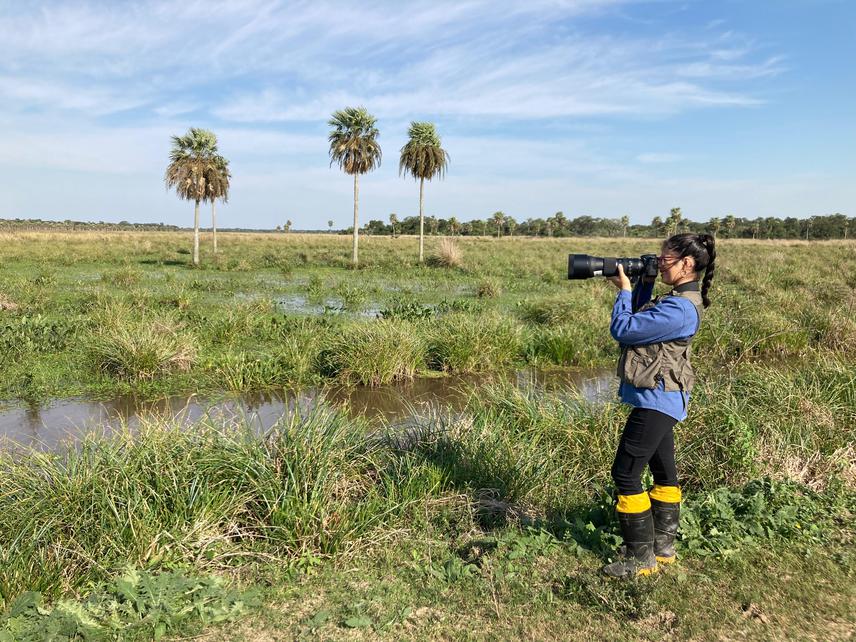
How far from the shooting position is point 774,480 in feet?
13.9

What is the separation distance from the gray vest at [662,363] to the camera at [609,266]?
26cm

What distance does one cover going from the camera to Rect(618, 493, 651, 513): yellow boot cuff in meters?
3.13

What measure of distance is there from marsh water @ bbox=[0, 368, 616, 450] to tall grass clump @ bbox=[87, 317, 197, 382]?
0.64 meters

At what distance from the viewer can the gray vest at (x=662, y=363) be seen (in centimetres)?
296

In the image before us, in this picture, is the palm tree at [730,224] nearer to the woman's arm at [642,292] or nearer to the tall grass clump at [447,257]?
the tall grass clump at [447,257]

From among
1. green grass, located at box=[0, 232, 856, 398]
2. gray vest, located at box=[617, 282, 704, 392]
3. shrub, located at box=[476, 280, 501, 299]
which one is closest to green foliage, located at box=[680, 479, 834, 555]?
gray vest, located at box=[617, 282, 704, 392]

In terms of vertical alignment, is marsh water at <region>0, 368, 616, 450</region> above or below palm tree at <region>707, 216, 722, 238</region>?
below

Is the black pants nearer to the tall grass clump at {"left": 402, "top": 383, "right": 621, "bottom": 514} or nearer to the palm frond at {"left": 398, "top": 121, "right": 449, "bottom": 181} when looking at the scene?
the tall grass clump at {"left": 402, "top": 383, "right": 621, "bottom": 514}

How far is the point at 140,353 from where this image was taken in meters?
8.00

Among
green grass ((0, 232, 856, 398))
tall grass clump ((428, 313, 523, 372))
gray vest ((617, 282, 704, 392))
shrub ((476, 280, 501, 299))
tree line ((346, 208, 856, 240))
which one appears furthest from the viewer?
tree line ((346, 208, 856, 240))

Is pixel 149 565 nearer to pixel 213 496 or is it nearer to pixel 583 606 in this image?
pixel 213 496

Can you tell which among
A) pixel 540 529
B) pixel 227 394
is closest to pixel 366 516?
pixel 540 529

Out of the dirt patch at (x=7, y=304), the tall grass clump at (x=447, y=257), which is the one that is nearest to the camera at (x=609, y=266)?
the dirt patch at (x=7, y=304)

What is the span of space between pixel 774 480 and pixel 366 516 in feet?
10.2
